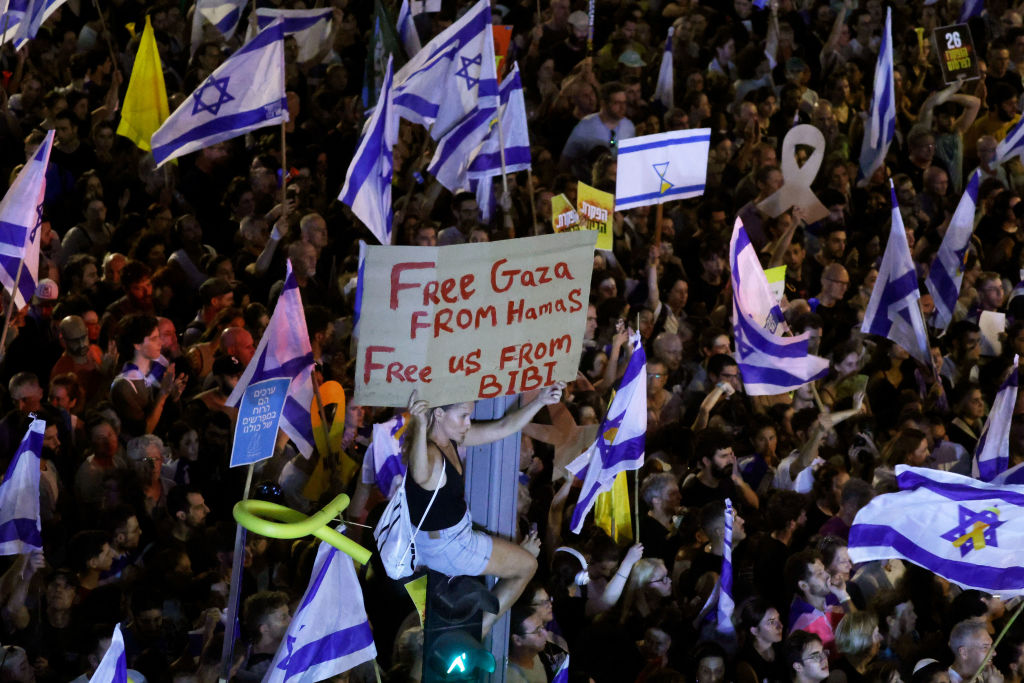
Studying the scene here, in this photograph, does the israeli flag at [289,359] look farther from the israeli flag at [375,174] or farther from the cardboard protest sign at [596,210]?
the cardboard protest sign at [596,210]

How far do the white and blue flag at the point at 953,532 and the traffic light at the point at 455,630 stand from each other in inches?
73.0

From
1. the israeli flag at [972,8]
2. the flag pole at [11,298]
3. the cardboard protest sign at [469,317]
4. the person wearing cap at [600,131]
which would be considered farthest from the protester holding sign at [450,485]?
the israeli flag at [972,8]

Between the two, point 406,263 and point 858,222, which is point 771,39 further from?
point 406,263

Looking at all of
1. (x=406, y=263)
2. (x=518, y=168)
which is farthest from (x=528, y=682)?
(x=518, y=168)

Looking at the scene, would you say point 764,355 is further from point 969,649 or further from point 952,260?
point 952,260

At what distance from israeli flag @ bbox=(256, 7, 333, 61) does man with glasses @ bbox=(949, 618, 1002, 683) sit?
21.6ft

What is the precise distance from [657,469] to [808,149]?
423 cm

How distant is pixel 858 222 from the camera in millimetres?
11555

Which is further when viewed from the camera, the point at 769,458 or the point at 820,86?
the point at 820,86

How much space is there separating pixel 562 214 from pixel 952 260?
9.53 feet

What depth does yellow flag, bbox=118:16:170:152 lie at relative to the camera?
9.89 metres

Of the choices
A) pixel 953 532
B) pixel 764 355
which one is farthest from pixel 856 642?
pixel 764 355

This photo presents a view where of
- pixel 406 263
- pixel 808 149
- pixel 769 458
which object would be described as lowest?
pixel 769 458

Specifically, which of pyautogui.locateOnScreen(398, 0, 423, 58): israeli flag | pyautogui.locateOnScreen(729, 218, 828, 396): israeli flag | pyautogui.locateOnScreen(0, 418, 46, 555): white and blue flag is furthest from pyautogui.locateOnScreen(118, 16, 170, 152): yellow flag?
pyautogui.locateOnScreen(729, 218, 828, 396): israeli flag
